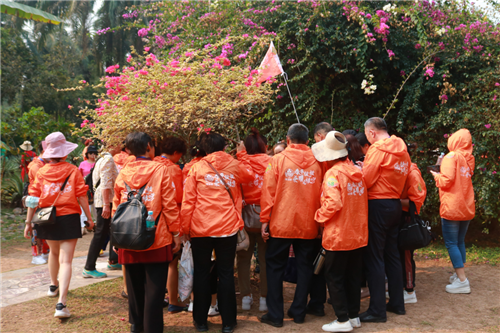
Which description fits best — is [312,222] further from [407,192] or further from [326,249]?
[407,192]

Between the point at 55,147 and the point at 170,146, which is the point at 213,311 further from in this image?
the point at 55,147

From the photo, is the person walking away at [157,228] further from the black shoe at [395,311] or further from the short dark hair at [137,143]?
the black shoe at [395,311]

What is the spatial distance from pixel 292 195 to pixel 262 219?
39 cm

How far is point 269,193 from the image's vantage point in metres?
3.78

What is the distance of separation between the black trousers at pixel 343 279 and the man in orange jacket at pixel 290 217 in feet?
0.90

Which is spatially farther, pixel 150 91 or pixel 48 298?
pixel 48 298

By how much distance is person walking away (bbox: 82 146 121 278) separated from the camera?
192 inches

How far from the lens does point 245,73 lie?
4.63 meters

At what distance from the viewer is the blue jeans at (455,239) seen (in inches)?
183

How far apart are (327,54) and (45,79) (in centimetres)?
1503

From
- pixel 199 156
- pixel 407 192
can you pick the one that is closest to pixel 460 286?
pixel 407 192

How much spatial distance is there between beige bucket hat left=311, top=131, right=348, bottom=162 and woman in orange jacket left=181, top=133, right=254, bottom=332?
929 millimetres

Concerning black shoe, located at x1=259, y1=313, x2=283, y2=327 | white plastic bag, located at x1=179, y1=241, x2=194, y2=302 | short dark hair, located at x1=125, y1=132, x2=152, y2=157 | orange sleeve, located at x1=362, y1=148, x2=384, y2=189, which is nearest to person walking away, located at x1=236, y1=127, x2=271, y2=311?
black shoe, located at x1=259, y1=313, x2=283, y2=327

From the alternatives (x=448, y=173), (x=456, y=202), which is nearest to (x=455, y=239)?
(x=456, y=202)
